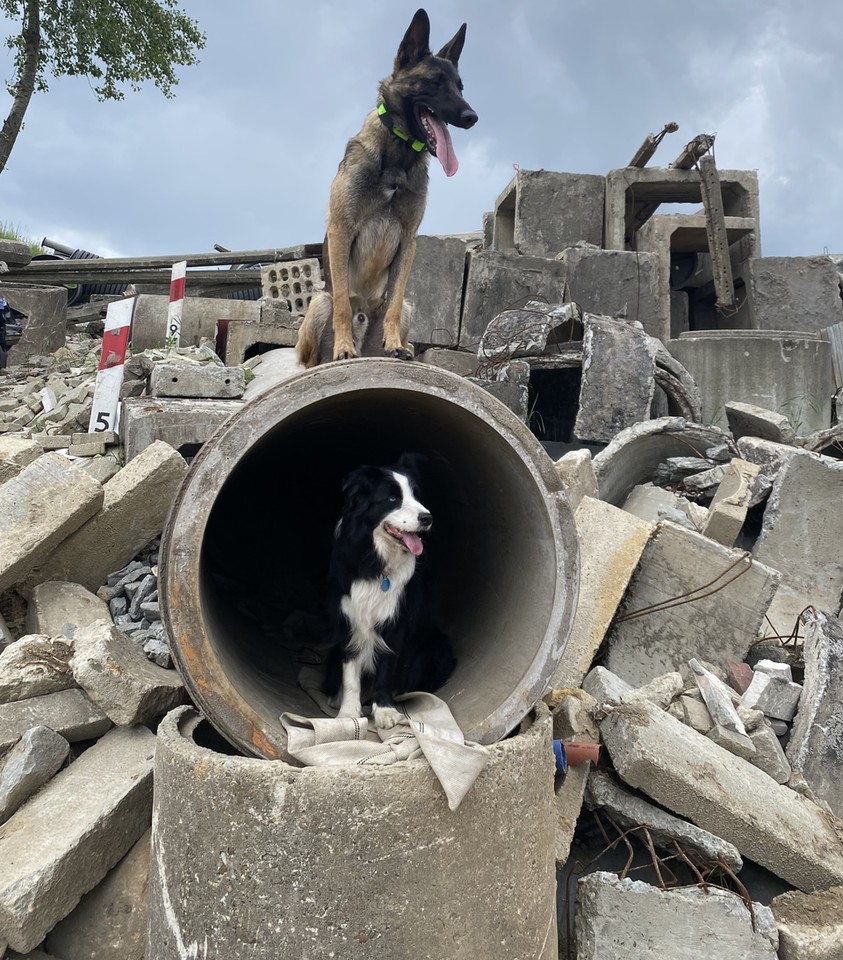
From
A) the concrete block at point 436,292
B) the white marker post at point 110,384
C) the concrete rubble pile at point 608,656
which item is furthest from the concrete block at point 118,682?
the concrete block at point 436,292

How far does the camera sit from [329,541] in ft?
15.6

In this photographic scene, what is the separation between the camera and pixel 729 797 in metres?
3.00

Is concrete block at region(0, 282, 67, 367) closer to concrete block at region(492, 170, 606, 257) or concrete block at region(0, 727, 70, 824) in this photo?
concrete block at region(492, 170, 606, 257)

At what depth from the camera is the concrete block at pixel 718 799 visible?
2967 mm

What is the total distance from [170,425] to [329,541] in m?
1.45

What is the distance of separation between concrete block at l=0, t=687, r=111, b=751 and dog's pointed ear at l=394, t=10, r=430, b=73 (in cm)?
354

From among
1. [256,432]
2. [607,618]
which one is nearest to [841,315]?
A: [607,618]

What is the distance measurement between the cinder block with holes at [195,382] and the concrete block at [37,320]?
604cm

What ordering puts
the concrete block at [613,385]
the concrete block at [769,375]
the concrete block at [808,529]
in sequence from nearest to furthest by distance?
the concrete block at [808,529], the concrete block at [613,385], the concrete block at [769,375]

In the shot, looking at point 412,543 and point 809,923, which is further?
point 412,543

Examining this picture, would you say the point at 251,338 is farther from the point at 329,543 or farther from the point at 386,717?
the point at 386,717

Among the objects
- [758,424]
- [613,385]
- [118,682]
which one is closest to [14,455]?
[118,682]

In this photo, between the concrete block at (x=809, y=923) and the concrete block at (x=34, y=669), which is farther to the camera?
the concrete block at (x=34, y=669)

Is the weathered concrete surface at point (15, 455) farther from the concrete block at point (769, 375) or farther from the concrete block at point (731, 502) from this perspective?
the concrete block at point (769, 375)
